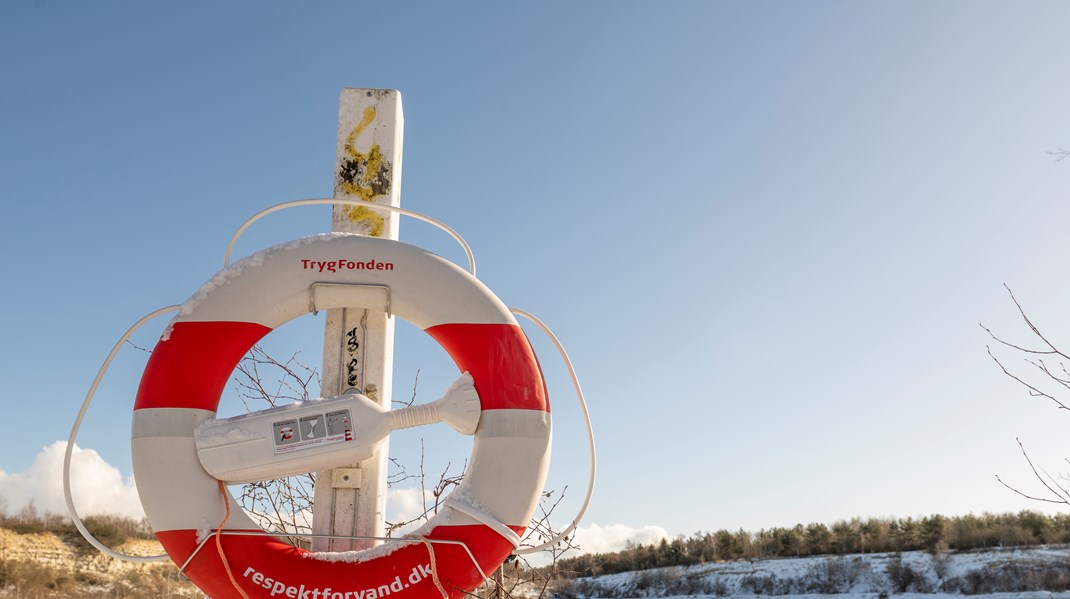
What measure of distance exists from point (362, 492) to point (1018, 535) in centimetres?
1482

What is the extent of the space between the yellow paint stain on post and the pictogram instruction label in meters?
0.57

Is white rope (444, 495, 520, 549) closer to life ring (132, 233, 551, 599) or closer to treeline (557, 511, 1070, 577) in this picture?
life ring (132, 233, 551, 599)

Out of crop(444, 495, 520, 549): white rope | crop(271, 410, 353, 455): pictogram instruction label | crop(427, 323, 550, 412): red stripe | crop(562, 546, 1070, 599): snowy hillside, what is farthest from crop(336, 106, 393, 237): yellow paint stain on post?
crop(562, 546, 1070, 599): snowy hillside

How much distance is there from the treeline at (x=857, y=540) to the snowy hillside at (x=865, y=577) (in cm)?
54

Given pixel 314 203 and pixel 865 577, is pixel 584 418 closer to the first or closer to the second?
pixel 314 203

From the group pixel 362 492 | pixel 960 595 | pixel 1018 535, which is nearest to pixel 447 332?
pixel 362 492

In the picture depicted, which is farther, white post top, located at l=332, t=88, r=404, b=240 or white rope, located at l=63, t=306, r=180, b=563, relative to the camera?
white post top, located at l=332, t=88, r=404, b=240

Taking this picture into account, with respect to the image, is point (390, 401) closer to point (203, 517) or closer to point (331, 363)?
point (331, 363)

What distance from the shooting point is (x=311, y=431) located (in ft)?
5.76

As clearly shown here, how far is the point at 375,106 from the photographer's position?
7.15 ft

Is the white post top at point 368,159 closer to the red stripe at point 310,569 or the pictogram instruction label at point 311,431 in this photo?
the pictogram instruction label at point 311,431

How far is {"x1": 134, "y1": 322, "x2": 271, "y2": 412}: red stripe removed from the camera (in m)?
1.77

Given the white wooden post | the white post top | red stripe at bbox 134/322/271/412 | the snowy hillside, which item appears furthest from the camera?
the snowy hillside

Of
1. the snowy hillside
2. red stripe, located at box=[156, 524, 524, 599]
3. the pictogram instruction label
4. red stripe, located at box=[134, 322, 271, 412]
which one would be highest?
red stripe, located at box=[134, 322, 271, 412]
